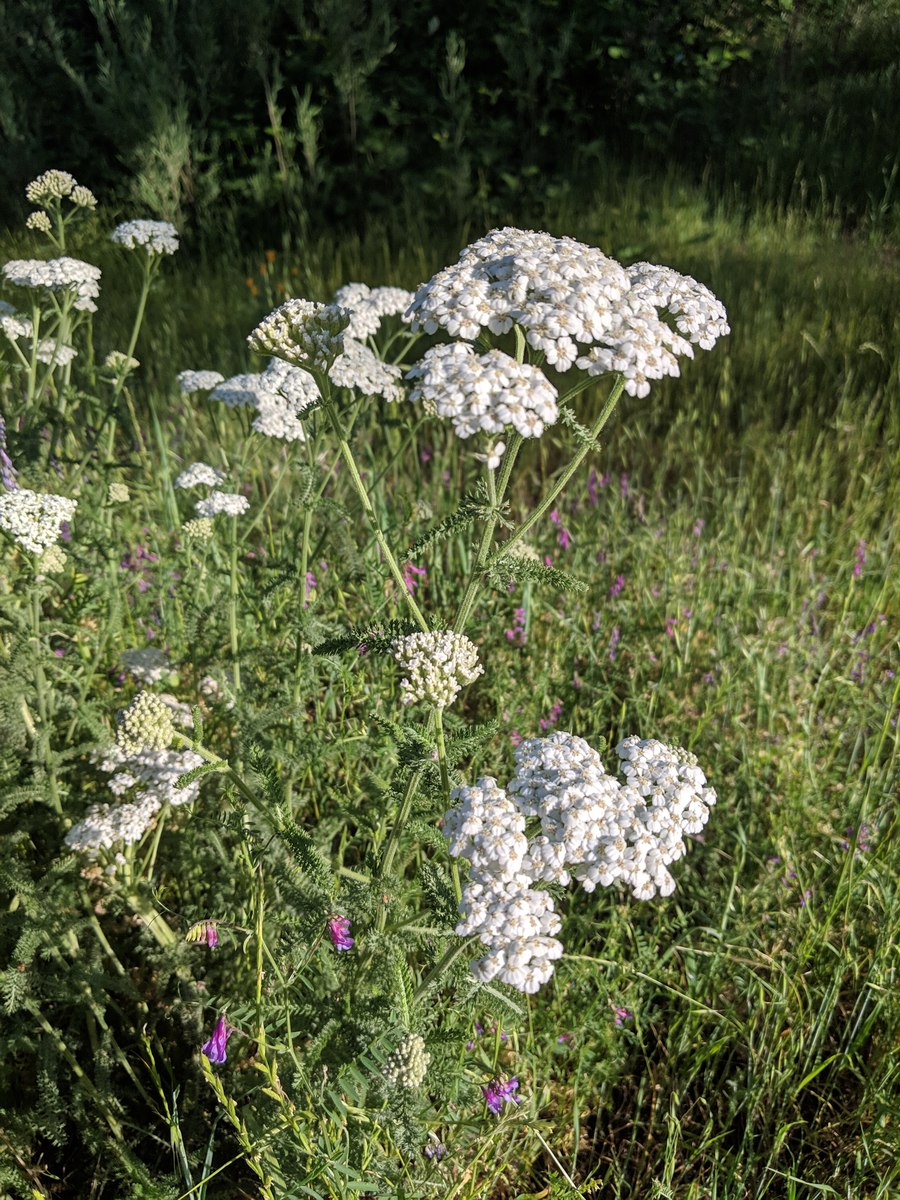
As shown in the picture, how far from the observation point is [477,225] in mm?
7410

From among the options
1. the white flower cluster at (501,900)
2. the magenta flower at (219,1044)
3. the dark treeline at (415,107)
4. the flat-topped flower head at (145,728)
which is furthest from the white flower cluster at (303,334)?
the dark treeline at (415,107)

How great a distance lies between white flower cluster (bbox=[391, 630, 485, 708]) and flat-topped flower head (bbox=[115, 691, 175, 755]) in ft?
1.50

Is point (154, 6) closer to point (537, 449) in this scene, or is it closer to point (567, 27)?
point (567, 27)

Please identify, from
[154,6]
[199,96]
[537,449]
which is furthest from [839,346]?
[154,6]

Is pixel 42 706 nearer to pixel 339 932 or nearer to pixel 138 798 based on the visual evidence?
pixel 138 798

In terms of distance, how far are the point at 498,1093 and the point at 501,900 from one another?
61 cm

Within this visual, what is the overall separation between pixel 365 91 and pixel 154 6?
214 centimetres

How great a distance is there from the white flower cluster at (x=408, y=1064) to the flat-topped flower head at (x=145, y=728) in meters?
0.66

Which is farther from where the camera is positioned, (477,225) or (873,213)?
(477,225)

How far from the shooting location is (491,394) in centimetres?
141

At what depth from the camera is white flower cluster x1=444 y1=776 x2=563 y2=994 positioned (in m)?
1.32

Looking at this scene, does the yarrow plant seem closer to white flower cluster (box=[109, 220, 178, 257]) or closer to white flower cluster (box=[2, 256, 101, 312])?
white flower cluster (box=[2, 256, 101, 312])

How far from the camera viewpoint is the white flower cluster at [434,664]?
148cm

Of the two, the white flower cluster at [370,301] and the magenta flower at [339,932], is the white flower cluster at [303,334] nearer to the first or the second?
the white flower cluster at [370,301]
